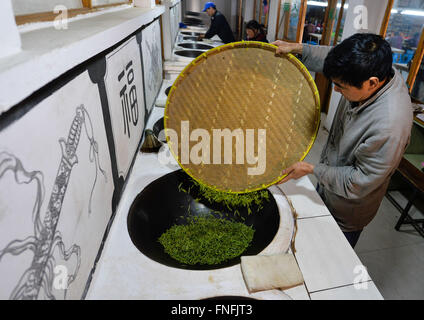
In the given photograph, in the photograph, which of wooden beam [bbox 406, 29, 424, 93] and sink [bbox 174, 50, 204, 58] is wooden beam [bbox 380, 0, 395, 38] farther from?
sink [bbox 174, 50, 204, 58]

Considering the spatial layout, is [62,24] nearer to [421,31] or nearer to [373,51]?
[373,51]

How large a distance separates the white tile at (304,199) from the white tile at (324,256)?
0.05m

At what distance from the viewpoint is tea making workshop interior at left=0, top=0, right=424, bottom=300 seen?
0.52m

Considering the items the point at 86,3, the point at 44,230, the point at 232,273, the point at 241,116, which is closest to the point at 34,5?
the point at 86,3

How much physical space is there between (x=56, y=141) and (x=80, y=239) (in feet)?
1.11

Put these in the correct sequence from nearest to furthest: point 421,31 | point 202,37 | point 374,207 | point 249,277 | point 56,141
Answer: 1. point 56,141
2. point 249,277
3. point 374,207
4. point 421,31
5. point 202,37

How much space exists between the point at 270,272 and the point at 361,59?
0.93 m

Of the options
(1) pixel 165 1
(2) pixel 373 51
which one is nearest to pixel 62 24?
(2) pixel 373 51

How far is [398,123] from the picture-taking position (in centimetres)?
111

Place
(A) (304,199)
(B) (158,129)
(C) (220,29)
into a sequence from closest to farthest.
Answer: (A) (304,199) < (B) (158,129) < (C) (220,29)

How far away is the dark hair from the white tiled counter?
26.0 inches

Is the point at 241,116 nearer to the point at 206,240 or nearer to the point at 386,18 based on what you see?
the point at 206,240

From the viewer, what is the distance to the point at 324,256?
41.5 inches

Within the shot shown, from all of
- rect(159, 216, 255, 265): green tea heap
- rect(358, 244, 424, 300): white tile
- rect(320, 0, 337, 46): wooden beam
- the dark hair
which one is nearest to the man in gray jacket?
the dark hair
